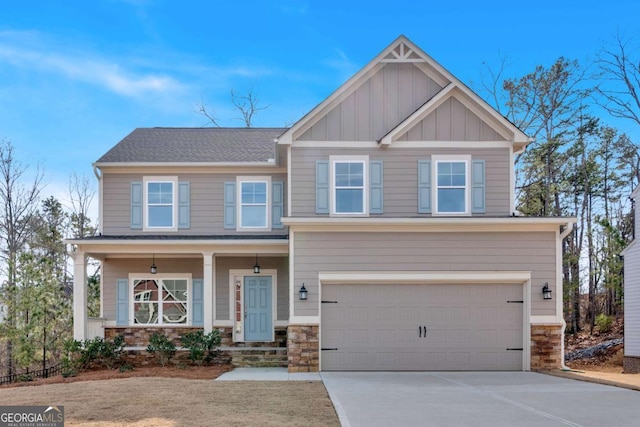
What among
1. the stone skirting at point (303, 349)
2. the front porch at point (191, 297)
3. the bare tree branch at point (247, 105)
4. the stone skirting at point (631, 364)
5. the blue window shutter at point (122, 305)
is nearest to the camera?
the stone skirting at point (303, 349)

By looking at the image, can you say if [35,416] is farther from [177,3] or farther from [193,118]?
[193,118]

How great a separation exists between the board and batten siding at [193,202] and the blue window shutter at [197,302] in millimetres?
1480

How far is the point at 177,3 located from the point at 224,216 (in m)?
5.87

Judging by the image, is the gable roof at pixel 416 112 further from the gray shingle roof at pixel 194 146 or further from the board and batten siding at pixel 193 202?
the board and batten siding at pixel 193 202

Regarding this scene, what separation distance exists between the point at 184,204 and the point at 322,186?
482 cm

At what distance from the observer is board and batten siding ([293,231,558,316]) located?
A: 529 inches

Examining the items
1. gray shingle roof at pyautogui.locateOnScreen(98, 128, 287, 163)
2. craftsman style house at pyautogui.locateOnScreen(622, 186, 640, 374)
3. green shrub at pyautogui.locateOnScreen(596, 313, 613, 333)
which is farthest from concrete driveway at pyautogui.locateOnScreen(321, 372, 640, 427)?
green shrub at pyautogui.locateOnScreen(596, 313, 613, 333)

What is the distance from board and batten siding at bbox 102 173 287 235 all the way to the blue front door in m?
1.53

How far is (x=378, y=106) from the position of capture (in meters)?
14.4

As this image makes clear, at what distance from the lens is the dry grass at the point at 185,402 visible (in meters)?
7.56

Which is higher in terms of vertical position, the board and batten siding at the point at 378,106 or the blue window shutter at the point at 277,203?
Result: the board and batten siding at the point at 378,106

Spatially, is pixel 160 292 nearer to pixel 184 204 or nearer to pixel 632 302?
pixel 184 204

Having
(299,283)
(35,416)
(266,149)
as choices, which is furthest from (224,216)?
(35,416)

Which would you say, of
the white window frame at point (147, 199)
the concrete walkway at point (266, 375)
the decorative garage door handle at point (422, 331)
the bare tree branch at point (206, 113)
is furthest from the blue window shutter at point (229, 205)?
the bare tree branch at point (206, 113)
